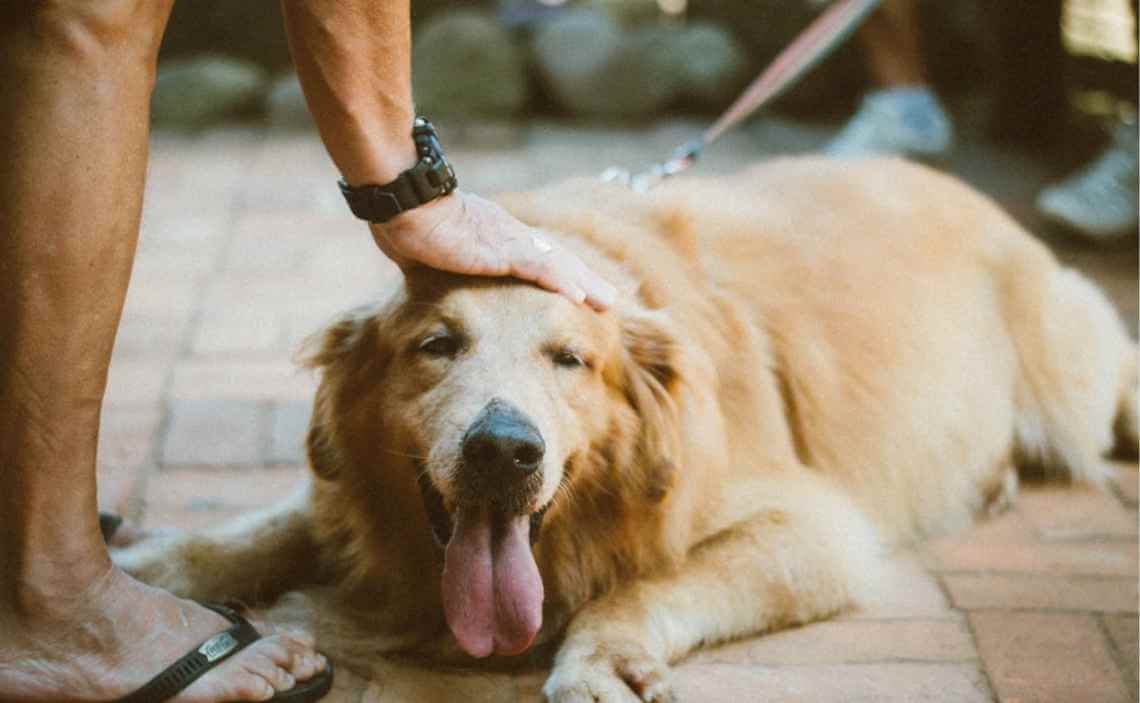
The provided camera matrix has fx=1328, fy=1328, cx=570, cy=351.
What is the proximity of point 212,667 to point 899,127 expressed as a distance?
4.87m

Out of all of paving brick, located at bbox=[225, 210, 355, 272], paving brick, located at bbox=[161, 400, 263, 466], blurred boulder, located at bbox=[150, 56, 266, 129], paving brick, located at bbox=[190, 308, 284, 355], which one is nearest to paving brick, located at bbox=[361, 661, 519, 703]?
paving brick, located at bbox=[161, 400, 263, 466]

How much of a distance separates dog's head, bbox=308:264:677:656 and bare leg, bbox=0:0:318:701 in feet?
1.52

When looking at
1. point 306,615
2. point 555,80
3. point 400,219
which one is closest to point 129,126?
point 400,219

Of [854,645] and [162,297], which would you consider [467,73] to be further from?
[854,645]

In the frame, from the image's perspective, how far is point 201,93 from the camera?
7.68 metres

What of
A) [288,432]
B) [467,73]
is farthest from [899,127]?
[288,432]

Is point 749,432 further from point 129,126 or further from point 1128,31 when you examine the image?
point 1128,31

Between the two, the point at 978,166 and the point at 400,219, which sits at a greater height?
the point at 400,219

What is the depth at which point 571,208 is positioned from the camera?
9.63 ft

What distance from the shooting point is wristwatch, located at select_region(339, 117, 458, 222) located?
7.73 feet

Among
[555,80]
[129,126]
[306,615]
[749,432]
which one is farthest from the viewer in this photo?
[555,80]

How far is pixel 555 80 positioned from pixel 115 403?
4603 millimetres

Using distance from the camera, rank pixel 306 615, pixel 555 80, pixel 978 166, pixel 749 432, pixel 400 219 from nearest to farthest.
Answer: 1. pixel 400 219
2. pixel 306 615
3. pixel 749 432
4. pixel 978 166
5. pixel 555 80

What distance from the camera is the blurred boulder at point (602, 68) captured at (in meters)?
7.73
